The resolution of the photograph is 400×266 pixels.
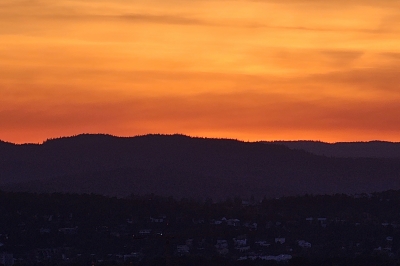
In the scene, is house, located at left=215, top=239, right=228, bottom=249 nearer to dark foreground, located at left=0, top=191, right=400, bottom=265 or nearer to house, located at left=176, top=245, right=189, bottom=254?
dark foreground, located at left=0, top=191, right=400, bottom=265

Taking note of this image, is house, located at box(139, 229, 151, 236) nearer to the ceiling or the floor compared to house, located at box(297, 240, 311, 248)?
nearer to the ceiling

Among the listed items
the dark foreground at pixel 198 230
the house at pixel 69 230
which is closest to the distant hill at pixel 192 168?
the dark foreground at pixel 198 230

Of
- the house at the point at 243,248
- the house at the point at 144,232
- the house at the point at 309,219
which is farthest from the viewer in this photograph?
the house at the point at 309,219

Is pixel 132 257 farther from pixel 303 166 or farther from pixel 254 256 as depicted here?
pixel 303 166

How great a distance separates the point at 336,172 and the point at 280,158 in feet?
29.6

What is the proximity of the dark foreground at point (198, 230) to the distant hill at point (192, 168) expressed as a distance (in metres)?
45.9

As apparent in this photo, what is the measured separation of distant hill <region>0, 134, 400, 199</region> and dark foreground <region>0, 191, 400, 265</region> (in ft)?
151

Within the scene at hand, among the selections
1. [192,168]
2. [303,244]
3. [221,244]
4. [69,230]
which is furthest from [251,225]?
[192,168]

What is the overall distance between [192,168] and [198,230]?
245 ft

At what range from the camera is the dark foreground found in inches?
2975

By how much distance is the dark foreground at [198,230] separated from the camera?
248 ft

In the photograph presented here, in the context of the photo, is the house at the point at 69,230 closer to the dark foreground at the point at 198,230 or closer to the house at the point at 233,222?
the dark foreground at the point at 198,230

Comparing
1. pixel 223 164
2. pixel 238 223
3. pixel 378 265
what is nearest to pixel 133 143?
pixel 223 164

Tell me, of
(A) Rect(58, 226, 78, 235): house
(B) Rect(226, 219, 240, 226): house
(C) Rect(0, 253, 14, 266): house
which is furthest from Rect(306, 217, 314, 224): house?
(C) Rect(0, 253, 14, 266): house
